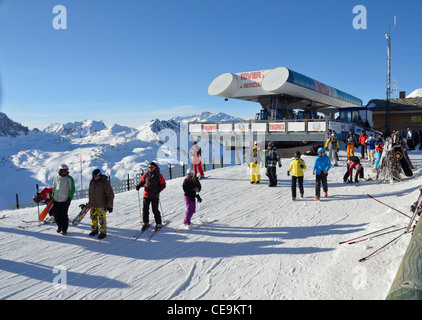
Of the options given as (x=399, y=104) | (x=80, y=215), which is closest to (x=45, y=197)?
(x=80, y=215)

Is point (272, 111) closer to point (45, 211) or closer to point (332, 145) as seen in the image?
point (332, 145)

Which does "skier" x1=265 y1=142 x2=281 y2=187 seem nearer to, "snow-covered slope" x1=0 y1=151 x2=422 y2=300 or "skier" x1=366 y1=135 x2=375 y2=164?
"snow-covered slope" x1=0 y1=151 x2=422 y2=300

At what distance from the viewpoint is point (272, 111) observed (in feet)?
93.0

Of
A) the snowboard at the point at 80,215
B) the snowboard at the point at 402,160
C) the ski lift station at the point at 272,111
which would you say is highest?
the ski lift station at the point at 272,111

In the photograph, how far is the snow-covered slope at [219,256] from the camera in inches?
186

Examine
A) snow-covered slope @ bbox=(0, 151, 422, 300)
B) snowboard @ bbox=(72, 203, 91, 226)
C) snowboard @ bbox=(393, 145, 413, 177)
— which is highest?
snowboard @ bbox=(393, 145, 413, 177)

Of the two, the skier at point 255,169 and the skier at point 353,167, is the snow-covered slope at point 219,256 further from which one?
the skier at point 255,169

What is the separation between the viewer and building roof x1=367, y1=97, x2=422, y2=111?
32188mm

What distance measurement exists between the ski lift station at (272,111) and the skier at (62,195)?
17.2m

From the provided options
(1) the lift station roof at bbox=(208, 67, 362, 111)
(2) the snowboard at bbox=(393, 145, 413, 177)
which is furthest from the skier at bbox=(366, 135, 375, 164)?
(1) the lift station roof at bbox=(208, 67, 362, 111)

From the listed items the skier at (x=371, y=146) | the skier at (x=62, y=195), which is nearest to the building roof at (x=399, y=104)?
the skier at (x=371, y=146)

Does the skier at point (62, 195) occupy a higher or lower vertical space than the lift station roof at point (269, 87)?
lower

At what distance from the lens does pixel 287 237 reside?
6.96 meters
